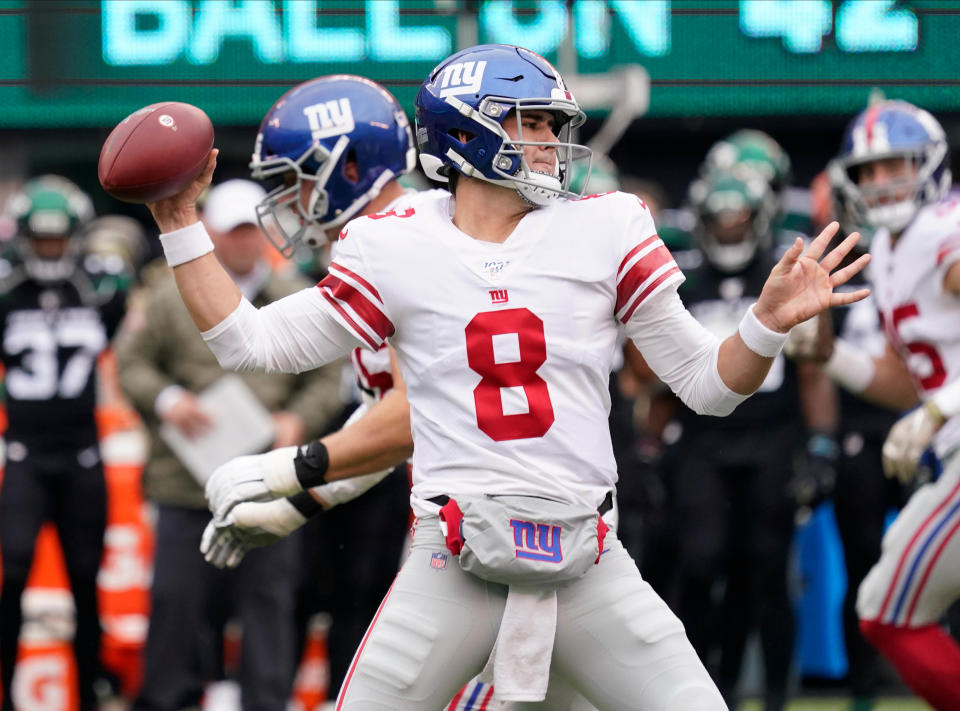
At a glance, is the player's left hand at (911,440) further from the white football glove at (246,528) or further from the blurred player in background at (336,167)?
the white football glove at (246,528)

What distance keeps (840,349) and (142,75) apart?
361cm

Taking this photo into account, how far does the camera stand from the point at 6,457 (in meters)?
6.25

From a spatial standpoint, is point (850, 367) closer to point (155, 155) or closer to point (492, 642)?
point (492, 642)

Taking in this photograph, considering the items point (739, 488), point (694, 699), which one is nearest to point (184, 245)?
point (694, 699)

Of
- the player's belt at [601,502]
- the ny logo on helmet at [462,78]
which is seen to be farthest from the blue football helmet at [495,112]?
the player's belt at [601,502]

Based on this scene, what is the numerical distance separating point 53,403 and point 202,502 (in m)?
0.80

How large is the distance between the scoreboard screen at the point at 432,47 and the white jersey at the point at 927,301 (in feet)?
8.28

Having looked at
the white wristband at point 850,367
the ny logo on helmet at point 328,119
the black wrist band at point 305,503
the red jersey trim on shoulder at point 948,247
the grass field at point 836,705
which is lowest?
the grass field at point 836,705

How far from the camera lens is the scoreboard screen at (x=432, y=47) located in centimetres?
735

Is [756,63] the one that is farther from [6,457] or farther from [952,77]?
[6,457]

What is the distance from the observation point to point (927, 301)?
4.91 meters

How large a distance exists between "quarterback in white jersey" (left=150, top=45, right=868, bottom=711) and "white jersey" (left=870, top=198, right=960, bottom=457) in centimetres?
177

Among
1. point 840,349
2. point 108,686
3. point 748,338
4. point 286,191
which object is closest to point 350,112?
point 286,191

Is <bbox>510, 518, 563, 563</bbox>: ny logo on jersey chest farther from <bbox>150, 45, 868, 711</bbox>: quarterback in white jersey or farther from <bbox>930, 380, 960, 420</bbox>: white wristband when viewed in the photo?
<bbox>930, 380, 960, 420</bbox>: white wristband
